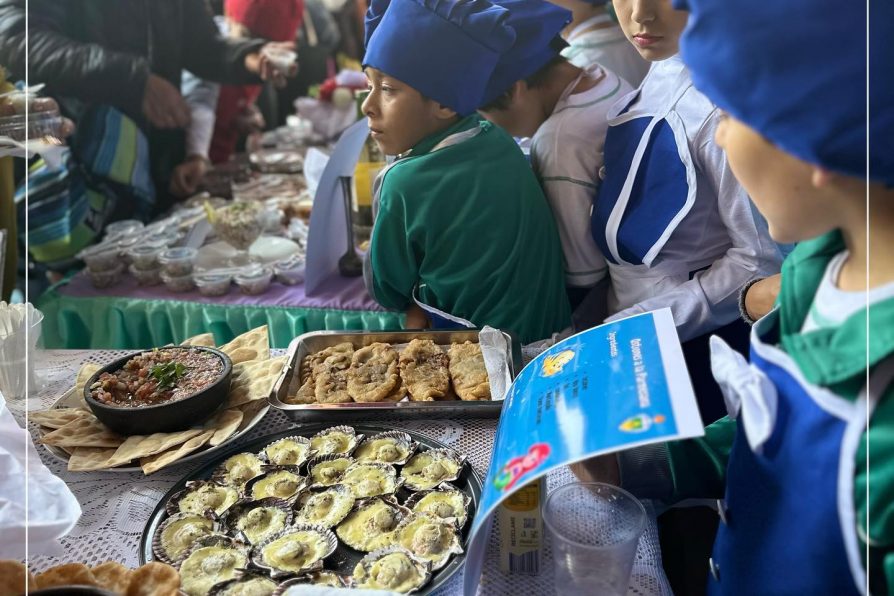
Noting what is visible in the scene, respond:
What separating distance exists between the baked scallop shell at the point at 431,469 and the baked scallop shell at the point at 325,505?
94 mm

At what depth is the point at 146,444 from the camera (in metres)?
1.08

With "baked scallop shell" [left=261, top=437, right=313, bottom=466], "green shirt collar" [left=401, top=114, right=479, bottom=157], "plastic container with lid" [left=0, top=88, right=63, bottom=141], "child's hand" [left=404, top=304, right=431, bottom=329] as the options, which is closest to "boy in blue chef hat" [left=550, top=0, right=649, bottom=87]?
"green shirt collar" [left=401, top=114, right=479, bottom=157]

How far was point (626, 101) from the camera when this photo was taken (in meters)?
1.53

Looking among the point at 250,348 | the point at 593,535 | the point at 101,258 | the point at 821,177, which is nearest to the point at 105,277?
the point at 101,258

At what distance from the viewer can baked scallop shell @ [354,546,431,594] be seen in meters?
0.82

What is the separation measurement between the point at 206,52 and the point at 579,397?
3111 mm

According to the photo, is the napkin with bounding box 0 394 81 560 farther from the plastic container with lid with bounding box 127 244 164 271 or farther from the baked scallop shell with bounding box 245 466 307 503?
the plastic container with lid with bounding box 127 244 164 271

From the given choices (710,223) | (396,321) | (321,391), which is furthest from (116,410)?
(710,223)

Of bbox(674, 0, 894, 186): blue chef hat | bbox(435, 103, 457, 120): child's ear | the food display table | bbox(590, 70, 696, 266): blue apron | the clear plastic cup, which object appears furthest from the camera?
the food display table

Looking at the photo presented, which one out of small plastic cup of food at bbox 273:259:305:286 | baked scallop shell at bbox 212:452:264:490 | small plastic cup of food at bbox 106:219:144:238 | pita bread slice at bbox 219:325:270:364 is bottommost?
small plastic cup of food at bbox 273:259:305:286

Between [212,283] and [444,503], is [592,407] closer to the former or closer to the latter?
[444,503]

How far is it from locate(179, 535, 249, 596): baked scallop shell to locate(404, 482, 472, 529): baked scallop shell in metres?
0.24

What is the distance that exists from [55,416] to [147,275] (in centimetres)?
106

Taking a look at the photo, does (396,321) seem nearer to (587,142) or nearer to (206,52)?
(587,142)
